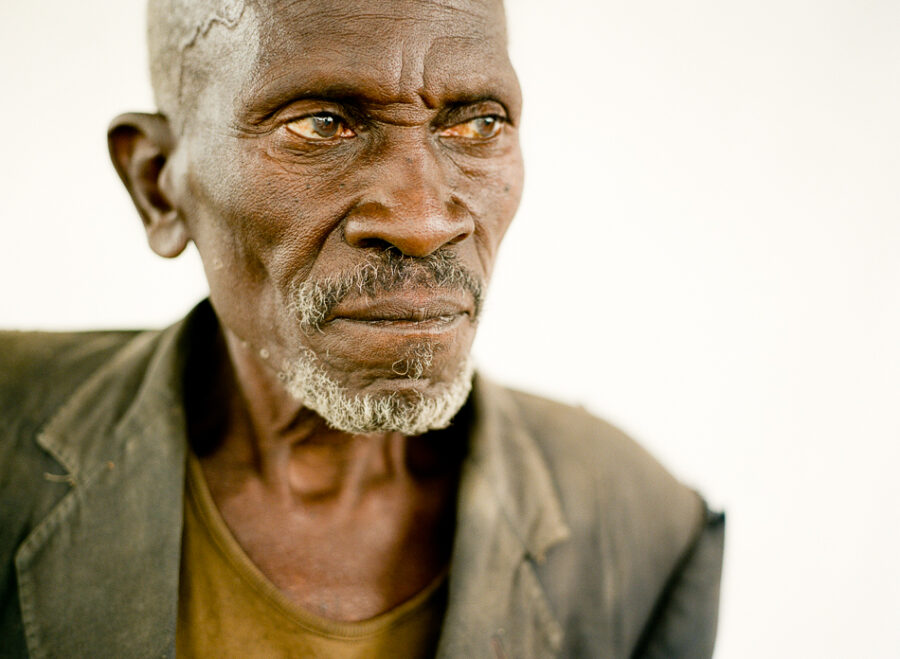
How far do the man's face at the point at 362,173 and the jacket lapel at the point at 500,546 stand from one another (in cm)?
40

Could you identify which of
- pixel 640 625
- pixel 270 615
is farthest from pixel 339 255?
pixel 640 625

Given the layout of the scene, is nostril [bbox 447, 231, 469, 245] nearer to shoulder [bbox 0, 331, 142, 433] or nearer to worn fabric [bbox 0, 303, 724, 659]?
worn fabric [bbox 0, 303, 724, 659]

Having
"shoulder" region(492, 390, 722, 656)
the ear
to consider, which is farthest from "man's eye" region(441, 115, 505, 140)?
"shoulder" region(492, 390, 722, 656)

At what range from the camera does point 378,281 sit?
116 centimetres

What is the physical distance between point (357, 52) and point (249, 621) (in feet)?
3.65

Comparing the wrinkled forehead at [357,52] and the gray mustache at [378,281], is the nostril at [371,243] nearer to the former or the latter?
the gray mustache at [378,281]

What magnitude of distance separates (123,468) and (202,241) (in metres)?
0.50

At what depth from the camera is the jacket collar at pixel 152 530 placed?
1.31 metres

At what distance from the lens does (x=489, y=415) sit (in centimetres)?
169

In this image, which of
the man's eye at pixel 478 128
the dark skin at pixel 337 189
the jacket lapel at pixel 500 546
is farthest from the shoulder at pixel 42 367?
the man's eye at pixel 478 128

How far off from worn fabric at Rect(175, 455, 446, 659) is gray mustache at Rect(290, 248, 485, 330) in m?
0.57

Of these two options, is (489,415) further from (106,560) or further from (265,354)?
(106,560)

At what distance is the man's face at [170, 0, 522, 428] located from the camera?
3.72 feet

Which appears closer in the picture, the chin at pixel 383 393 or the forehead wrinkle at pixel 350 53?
the forehead wrinkle at pixel 350 53
